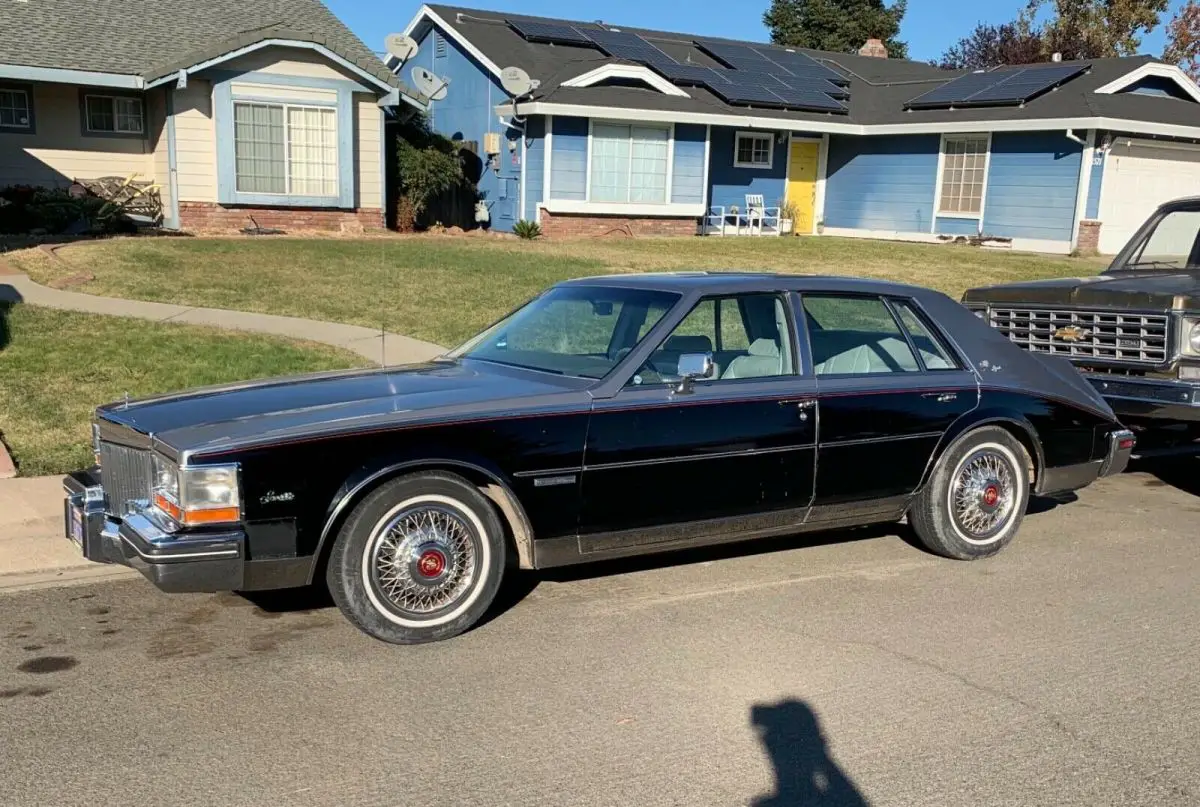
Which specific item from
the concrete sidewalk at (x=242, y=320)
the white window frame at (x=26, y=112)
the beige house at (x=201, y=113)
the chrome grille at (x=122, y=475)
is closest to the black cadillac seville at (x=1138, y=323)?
the concrete sidewalk at (x=242, y=320)

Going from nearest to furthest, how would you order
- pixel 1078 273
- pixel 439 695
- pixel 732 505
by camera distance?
pixel 439 695
pixel 732 505
pixel 1078 273

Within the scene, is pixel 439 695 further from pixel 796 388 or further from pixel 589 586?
pixel 796 388

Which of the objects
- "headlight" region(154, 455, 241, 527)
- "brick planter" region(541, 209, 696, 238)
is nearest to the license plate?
"headlight" region(154, 455, 241, 527)

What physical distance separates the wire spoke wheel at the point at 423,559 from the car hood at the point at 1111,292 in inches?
210

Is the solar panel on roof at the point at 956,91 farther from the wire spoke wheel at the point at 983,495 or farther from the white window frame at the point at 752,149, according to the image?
the wire spoke wheel at the point at 983,495

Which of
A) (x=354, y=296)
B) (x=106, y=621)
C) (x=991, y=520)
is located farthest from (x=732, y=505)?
(x=354, y=296)

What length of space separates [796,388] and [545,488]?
4.87 ft

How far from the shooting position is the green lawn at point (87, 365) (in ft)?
26.4

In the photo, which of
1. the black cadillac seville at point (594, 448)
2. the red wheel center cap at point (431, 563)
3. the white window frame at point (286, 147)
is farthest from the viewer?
the white window frame at point (286, 147)

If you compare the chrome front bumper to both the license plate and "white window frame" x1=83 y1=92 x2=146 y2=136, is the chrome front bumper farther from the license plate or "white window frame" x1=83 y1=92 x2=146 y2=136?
"white window frame" x1=83 y1=92 x2=146 y2=136

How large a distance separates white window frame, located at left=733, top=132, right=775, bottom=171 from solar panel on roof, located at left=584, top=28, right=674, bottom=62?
2545 mm

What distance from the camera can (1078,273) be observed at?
1956cm

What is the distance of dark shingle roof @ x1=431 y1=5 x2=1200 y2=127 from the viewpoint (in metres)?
23.8

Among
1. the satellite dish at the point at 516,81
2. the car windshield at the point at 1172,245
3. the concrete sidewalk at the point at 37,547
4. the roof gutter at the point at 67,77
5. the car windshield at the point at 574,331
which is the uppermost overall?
the satellite dish at the point at 516,81
